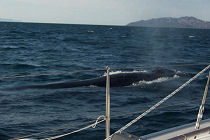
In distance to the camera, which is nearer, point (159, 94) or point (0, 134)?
point (0, 134)

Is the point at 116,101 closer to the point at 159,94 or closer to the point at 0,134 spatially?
the point at 159,94

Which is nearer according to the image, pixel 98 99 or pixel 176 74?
pixel 98 99

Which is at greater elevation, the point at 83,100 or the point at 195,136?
the point at 195,136

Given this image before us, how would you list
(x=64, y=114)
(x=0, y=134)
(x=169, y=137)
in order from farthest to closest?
(x=64, y=114) → (x=0, y=134) → (x=169, y=137)

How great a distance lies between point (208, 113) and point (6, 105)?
25.9 ft

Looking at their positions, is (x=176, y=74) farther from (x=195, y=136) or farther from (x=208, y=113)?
(x=195, y=136)

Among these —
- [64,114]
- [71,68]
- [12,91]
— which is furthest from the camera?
[71,68]

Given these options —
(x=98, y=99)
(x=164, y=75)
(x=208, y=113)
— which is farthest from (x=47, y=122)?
(x=164, y=75)

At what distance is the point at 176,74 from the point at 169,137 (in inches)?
617

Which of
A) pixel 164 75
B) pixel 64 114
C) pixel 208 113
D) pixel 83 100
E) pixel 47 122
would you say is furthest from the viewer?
pixel 164 75

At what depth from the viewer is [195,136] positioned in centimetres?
408

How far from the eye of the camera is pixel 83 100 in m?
11.9

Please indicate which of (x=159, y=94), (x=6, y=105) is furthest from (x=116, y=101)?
(x=6, y=105)

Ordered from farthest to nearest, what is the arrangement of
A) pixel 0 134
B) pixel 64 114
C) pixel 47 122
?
pixel 64 114, pixel 47 122, pixel 0 134
